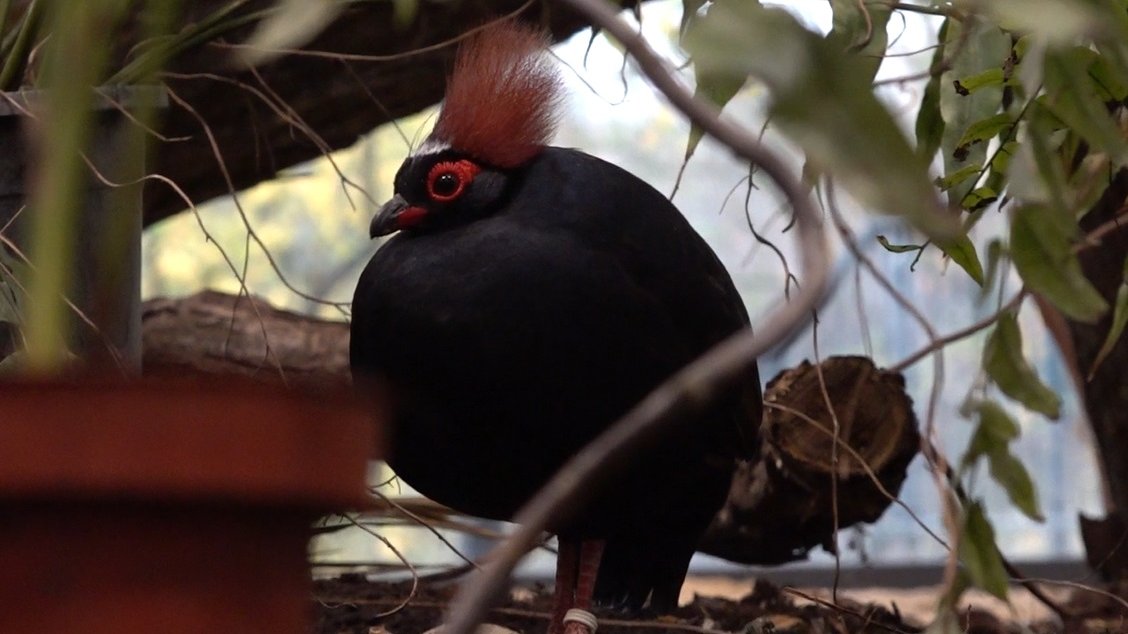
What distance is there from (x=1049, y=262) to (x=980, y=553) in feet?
0.66

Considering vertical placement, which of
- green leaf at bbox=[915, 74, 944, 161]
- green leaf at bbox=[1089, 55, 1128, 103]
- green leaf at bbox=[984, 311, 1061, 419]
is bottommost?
green leaf at bbox=[984, 311, 1061, 419]

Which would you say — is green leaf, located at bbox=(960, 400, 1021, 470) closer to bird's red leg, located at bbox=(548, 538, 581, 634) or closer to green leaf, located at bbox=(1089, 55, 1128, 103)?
green leaf, located at bbox=(1089, 55, 1128, 103)

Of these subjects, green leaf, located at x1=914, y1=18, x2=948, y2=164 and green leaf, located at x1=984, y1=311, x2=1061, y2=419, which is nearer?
green leaf, located at x1=984, y1=311, x2=1061, y2=419

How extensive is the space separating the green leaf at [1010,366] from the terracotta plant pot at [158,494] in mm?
647

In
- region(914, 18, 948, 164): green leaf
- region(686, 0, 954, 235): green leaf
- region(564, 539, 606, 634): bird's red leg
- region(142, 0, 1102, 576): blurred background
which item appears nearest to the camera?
region(686, 0, 954, 235): green leaf

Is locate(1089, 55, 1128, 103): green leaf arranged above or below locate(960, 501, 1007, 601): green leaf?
above

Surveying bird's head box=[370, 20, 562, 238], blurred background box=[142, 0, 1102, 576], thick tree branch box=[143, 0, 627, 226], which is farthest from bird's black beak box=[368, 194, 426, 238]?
blurred background box=[142, 0, 1102, 576]

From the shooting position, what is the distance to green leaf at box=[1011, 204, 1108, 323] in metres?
0.68

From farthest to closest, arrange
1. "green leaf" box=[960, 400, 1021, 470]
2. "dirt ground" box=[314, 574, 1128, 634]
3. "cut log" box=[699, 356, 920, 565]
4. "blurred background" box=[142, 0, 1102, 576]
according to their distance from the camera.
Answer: "blurred background" box=[142, 0, 1102, 576]
"cut log" box=[699, 356, 920, 565]
"dirt ground" box=[314, 574, 1128, 634]
"green leaf" box=[960, 400, 1021, 470]

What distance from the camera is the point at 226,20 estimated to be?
5.19 ft

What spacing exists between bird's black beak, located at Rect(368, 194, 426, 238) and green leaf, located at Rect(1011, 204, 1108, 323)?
0.78m

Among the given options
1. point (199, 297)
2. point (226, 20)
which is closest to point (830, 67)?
point (226, 20)

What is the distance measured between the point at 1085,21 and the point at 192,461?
379 millimetres

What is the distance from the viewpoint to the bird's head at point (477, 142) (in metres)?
1.38
